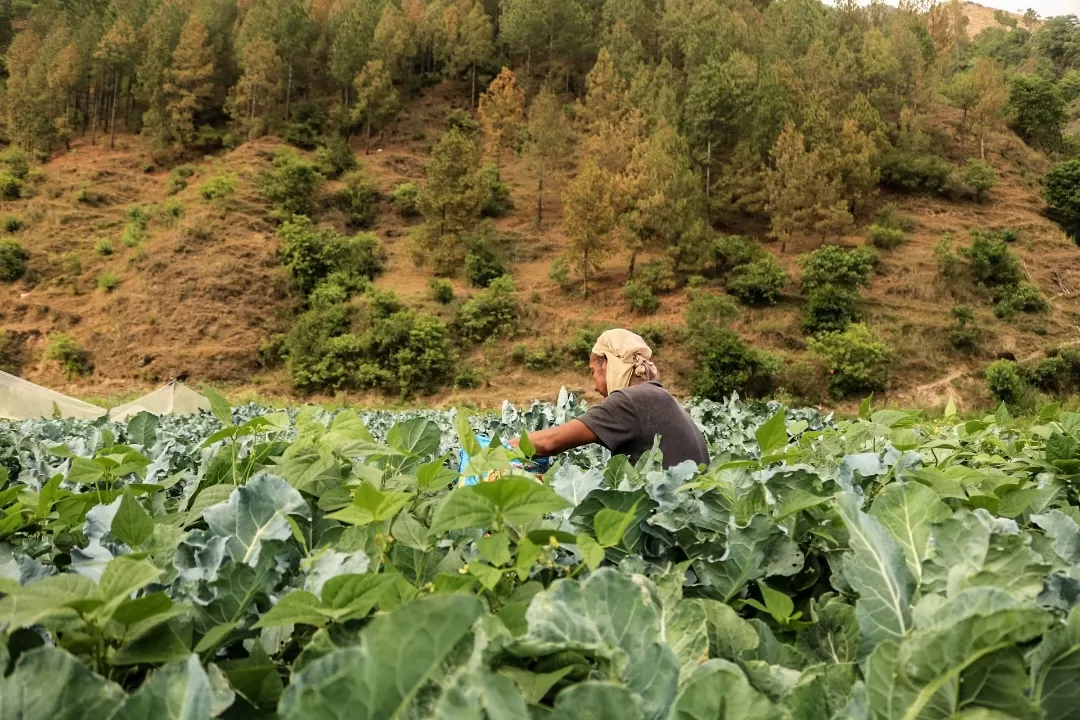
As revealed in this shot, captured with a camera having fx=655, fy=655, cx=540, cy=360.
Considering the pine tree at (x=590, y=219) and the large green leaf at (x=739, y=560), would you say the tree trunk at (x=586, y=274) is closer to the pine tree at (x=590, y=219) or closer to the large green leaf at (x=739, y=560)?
the pine tree at (x=590, y=219)

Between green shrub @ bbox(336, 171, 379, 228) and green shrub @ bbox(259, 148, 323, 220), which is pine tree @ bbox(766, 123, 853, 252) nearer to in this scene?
green shrub @ bbox(336, 171, 379, 228)

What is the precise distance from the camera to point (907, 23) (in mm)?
37656

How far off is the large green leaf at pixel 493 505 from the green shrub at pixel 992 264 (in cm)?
2807

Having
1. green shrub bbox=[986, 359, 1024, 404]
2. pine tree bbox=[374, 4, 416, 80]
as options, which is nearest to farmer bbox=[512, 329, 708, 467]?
green shrub bbox=[986, 359, 1024, 404]

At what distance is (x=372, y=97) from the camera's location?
33.9 meters

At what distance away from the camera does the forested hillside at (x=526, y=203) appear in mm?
21547

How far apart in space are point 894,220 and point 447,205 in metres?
18.2

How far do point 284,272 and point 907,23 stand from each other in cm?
3698

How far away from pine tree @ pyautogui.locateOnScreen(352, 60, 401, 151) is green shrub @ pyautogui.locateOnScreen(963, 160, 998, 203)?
27860 mm

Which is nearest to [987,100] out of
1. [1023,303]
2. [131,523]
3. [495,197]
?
[1023,303]

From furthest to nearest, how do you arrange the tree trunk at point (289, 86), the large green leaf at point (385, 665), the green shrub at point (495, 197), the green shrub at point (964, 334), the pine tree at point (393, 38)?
the pine tree at point (393, 38), the tree trunk at point (289, 86), the green shrub at point (495, 197), the green shrub at point (964, 334), the large green leaf at point (385, 665)

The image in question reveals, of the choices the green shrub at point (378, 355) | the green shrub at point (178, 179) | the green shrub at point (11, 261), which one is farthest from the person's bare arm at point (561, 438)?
the green shrub at point (178, 179)

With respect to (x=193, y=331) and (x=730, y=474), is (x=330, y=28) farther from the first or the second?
(x=730, y=474)

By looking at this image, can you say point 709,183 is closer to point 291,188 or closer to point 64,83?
point 291,188
